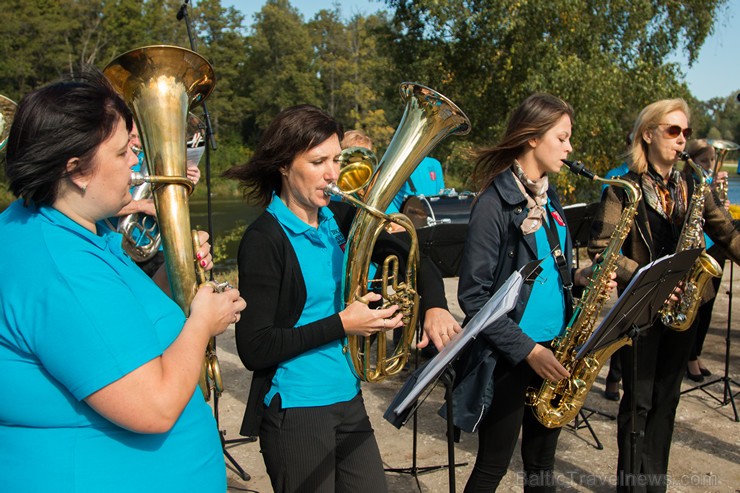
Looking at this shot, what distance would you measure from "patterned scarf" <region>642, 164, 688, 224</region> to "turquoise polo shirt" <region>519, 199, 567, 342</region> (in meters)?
0.77

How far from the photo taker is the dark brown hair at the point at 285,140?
2.41 meters

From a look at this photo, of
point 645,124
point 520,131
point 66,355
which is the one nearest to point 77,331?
point 66,355

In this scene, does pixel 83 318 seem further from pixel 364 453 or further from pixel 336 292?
pixel 364 453

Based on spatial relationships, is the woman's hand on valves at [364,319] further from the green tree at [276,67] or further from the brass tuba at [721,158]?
the green tree at [276,67]

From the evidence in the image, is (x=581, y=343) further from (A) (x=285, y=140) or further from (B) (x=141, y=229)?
(B) (x=141, y=229)

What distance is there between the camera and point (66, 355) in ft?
4.54

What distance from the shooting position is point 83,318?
1.39 m

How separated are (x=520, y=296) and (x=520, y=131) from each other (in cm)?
79

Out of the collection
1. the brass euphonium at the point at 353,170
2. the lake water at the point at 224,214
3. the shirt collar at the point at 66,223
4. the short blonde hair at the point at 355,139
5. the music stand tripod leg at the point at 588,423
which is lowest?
the lake water at the point at 224,214

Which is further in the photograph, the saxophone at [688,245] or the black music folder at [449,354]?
the saxophone at [688,245]

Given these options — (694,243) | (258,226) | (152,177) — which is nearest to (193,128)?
(258,226)

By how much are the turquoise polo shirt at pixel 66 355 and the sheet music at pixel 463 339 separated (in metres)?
0.75

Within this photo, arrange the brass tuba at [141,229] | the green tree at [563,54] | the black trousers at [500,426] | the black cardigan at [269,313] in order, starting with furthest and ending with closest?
the green tree at [563,54]
the brass tuba at [141,229]
the black trousers at [500,426]
the black cardigan at [269,313]

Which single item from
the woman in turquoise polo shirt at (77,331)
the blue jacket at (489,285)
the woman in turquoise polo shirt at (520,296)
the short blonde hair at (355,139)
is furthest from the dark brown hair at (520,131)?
the short blonde hair at (355,139)
